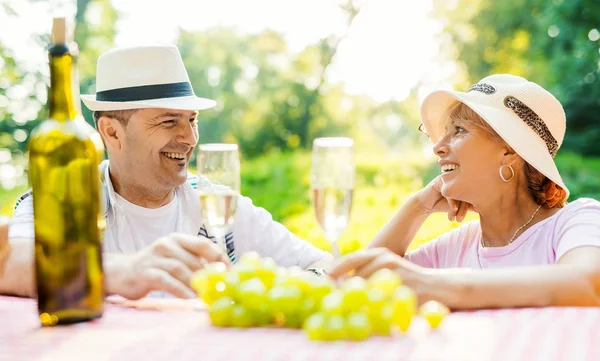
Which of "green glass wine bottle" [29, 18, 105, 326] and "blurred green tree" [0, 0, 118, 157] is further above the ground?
"green glass wine bottle" [29, 18, 105, 326]

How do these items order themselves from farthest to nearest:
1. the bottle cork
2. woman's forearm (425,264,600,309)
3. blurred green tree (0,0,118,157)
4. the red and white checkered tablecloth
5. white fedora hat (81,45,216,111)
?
blurred green tree (0,0,118,157) → white fedora hat (81,45,216,111) → woman's forearm (425,264,600,309) → the bottle cork → the red and white checkered tablecloth

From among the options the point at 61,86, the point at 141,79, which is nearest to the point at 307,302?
the point at 61,86

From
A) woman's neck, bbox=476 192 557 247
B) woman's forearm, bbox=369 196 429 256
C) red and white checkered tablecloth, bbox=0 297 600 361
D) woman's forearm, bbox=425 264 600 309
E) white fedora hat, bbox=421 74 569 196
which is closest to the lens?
red and white checkered tablecloth, bbox=0 297 600 361

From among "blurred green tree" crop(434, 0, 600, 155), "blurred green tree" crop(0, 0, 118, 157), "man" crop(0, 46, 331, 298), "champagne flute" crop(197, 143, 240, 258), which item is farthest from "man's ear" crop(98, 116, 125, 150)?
"blurred green tree" crop(434, 0, 600, 155)

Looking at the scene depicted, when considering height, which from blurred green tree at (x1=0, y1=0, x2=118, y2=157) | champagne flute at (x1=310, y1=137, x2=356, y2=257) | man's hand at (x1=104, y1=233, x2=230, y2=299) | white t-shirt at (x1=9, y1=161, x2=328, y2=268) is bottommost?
blurred green tree at (x1=0, y1=0, x2=118, y2=157)

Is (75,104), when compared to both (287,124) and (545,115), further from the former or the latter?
(287,124)

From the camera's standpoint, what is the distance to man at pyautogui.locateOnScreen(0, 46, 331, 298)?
2.53 m

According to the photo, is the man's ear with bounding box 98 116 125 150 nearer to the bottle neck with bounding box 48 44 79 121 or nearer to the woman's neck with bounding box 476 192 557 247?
the woman's neck with bounding box 476 192 557 247

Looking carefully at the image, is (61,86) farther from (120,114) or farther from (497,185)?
(120,114)

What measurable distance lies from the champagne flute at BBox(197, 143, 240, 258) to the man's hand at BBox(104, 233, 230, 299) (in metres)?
0.05

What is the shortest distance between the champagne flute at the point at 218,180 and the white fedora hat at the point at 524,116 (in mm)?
863

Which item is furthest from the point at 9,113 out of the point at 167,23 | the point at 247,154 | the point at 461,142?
the point at 461,142

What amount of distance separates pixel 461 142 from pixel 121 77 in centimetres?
125

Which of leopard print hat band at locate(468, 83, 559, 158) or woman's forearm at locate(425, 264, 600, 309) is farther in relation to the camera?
leopard print hat band at locate(468, 83, 559, 158)
